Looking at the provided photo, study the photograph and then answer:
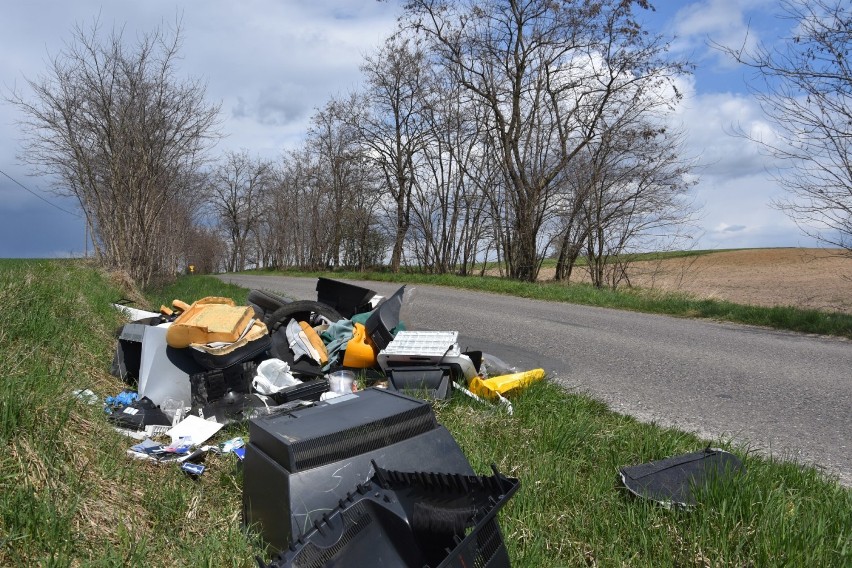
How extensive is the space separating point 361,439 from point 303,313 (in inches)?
133

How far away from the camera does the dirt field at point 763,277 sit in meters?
11.4

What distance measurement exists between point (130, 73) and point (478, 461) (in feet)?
41.2

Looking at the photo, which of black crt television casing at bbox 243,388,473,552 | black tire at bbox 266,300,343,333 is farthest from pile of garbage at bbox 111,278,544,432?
black crt television casing at bbox 243,388,473,552

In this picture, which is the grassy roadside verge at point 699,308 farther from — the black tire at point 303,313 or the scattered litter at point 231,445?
the scattered litter at point 231,445

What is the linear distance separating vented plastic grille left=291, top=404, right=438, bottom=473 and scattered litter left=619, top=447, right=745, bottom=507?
101 cm

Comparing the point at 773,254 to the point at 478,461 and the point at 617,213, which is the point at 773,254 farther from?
the point at 478,461

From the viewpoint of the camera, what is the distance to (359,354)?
433 cm

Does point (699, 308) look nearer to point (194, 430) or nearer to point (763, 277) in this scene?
point (194, 430)

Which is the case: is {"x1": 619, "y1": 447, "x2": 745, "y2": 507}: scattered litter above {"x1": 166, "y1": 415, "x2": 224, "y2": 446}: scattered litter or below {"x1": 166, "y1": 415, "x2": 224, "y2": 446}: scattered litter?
above

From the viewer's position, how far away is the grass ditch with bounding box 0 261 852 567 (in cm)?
190

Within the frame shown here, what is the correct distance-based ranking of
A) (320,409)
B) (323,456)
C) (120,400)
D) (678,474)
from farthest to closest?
(120,400) < (678,474) < (320,409) < (323,456)

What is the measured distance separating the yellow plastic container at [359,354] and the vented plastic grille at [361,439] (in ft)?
7.04

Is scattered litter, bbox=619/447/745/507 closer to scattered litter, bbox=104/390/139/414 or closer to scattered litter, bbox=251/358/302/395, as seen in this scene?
scattered litter, bbox=251/358/302/395

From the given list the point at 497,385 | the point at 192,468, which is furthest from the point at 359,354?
the point at 192,468
